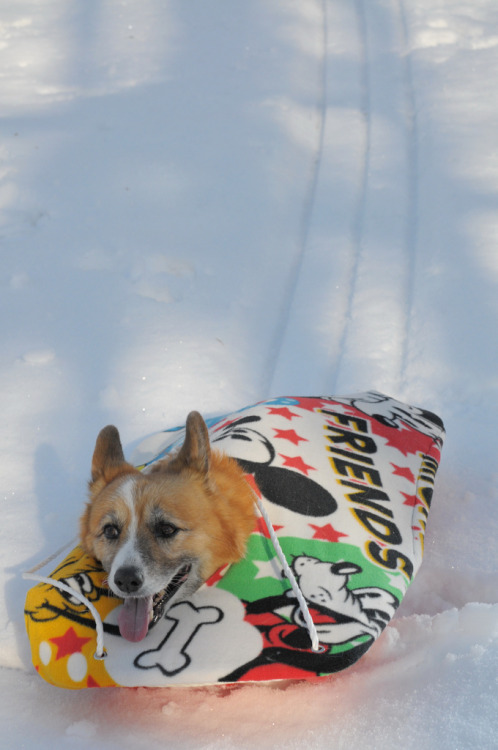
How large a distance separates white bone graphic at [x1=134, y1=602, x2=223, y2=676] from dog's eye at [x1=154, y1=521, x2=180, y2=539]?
0.94 ft

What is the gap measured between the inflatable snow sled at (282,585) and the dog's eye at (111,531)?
226 millimetres

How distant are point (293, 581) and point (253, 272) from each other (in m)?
2.98

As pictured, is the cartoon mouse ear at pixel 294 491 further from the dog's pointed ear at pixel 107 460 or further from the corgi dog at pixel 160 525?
the dog's pointed ear at pixel 107 460

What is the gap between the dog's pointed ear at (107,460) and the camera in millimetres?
2701

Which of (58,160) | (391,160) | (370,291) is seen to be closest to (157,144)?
(58,160)

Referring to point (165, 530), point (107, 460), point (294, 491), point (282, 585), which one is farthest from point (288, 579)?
point (107, 460)

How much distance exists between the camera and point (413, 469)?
10.9 ft

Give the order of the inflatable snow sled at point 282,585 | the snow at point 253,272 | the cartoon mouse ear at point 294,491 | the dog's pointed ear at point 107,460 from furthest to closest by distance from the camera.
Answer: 1. the cartoon mouse ear at point 294,491
2. the dog's pointed ear at point 107,460
3. the snow at point 253,272
4. the inflatable snow sled at point 282,585

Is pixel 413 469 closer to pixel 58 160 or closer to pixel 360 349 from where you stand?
pixel 360 349

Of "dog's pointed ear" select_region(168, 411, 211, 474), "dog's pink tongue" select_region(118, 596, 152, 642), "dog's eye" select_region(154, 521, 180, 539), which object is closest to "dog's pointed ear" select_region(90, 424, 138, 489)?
"dog's pointed ear" select_region(168, 411, 211, 474)

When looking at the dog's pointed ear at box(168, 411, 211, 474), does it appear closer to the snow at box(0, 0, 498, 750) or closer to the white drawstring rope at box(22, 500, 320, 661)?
the white drawstring rope at box(22, 500, 320, 661)

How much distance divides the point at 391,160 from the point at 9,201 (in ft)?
10.0

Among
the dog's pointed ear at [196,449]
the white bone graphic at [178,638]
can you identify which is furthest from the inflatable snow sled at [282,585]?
the dog's pointed ear at [196,449]

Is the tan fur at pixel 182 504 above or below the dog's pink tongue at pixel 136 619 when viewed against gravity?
above
